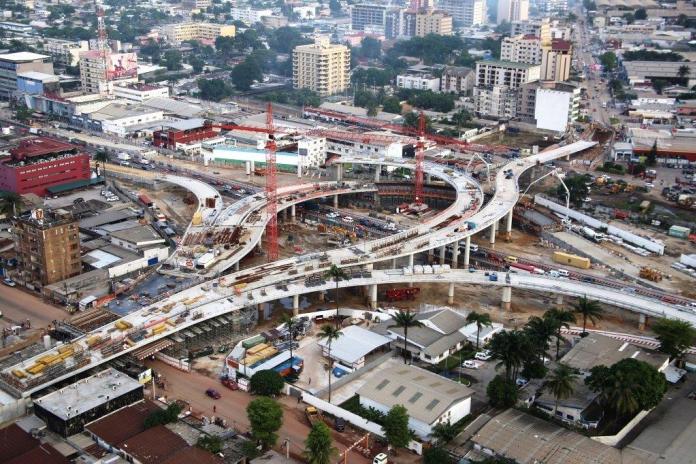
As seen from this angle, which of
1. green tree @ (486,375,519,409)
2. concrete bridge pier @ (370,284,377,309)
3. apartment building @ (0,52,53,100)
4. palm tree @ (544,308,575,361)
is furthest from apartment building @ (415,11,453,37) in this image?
green tree @ (486,375,519,409)

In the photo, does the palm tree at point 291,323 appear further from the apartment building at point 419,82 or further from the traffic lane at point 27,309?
the apartment building at point 419,82

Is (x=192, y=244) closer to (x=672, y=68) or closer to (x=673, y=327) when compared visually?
(x=673, y=327)

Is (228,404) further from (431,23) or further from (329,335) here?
(431,23)

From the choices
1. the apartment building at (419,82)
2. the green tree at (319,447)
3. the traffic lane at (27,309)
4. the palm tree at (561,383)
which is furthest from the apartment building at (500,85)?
the green tree at (319,447)

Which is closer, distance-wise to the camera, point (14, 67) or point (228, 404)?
point (228, 404)

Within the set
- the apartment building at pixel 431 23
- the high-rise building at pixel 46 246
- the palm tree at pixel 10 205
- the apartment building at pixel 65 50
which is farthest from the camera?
the apartment building at pixel 431 23

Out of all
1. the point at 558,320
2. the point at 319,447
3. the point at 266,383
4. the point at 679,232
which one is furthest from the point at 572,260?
the point at 319,447

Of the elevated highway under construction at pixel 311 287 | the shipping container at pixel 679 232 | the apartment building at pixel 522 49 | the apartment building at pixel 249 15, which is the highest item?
Result: the apartment building at pixel 249 15
